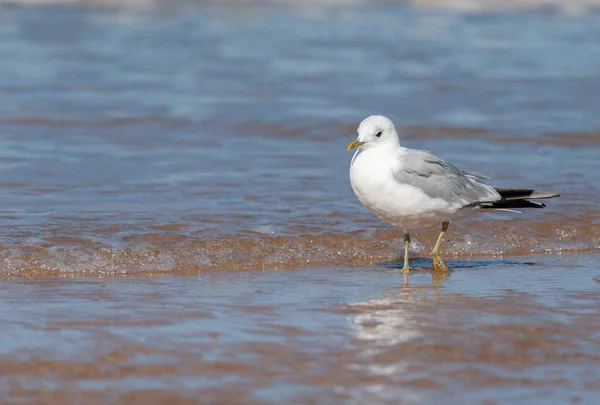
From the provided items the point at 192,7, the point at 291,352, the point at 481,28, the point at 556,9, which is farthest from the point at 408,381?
the point at 556,9

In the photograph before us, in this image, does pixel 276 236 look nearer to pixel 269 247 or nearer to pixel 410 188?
pixel 269 247

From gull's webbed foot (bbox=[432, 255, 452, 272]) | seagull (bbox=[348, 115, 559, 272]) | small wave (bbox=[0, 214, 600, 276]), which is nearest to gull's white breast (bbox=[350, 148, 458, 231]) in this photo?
seagull (bbox=[348, 115, 559, 272])

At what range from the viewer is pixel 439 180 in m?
6.34

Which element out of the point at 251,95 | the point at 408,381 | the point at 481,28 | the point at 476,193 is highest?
the point at 481,28

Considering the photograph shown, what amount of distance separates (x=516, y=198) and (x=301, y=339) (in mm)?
2350

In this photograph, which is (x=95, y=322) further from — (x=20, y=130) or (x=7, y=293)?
(x=20, y=130)

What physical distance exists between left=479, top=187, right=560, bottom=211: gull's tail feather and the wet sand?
0.48 m

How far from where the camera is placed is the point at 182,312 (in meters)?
5.11

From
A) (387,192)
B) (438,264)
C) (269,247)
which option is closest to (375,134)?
(387,192)

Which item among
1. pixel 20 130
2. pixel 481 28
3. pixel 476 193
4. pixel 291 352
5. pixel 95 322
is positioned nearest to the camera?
pixel 291 352

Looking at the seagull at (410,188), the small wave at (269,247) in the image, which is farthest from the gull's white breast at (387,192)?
the small wave at (269,247)

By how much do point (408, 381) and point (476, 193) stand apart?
2.56 metres

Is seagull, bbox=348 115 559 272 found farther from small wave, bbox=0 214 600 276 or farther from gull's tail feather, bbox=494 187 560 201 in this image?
small wave, bbox=0 214 600 276

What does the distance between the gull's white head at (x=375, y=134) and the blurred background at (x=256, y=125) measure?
92 cm
